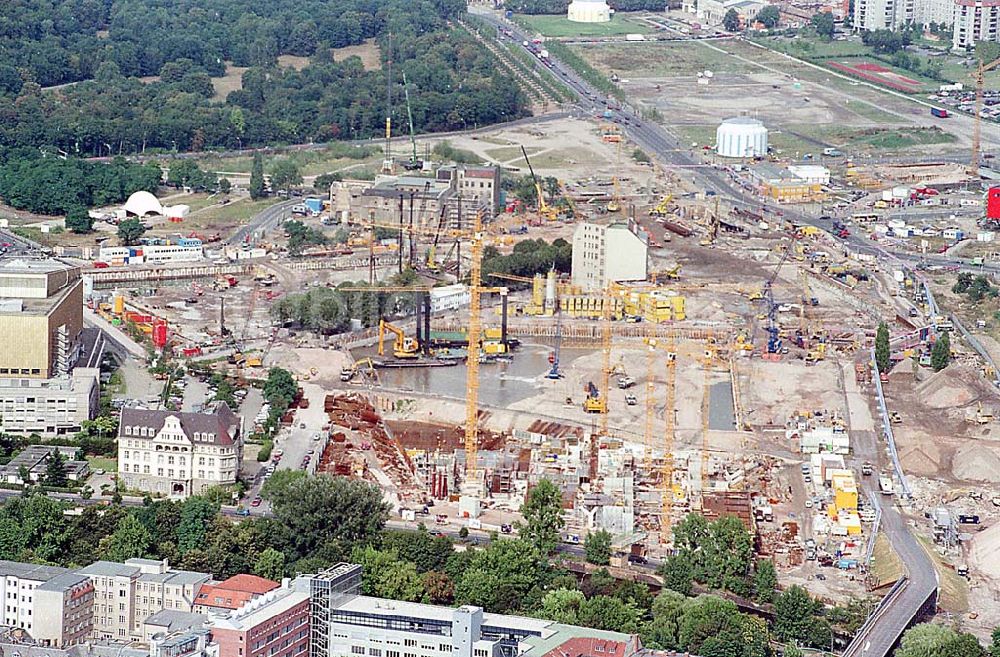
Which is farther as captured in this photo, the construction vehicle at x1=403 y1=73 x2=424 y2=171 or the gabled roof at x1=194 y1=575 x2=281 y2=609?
the construction vehicle at x1=403 y1=73 x2=424 y2=171

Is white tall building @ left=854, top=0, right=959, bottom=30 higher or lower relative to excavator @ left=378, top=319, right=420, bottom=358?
higher

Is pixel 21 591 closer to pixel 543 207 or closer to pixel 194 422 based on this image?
pixel 194 422

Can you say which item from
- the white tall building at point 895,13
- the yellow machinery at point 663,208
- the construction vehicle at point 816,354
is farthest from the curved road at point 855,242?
the white tall building at point 895,13

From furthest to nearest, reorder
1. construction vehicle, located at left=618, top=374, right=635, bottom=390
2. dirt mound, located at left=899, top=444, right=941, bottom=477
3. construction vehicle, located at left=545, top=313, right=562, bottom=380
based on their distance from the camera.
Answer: construction vehicle, located at left=545, top=313, right=562, bottom=380 < construction vehicle, located at left=618, top=374, right=635, bottom=390 < dirt mound, located at left=899, top=444, right=941, bottom=477

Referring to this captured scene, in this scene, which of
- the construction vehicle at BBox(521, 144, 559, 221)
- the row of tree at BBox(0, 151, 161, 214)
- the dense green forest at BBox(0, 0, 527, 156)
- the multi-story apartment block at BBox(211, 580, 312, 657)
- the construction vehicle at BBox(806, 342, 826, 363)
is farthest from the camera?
the dense green forest at BBox(0, 0, 527, 156)

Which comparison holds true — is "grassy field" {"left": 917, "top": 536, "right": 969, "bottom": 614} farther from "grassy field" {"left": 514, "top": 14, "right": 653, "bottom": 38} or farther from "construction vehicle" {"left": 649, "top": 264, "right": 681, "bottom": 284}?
"grassy field" {"left": 514, "top": 14, "right": 653, "bottom": 38}

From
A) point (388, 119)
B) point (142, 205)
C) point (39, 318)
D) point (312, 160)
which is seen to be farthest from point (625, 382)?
point (388, 119)

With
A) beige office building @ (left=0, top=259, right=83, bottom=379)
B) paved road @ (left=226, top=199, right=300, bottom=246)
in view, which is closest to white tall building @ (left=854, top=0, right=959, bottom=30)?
paved road @ (left=226, top=199, right=300, bottom=246)
